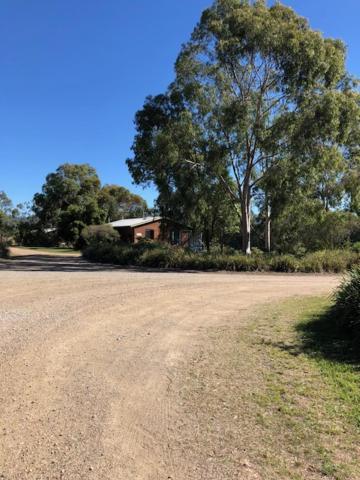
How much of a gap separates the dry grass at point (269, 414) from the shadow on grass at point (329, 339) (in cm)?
10

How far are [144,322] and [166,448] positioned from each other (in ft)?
16.5

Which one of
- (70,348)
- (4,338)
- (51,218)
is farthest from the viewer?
(51,218)

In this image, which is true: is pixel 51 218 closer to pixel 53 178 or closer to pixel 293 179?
pixel 53 178

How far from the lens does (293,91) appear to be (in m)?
22.1

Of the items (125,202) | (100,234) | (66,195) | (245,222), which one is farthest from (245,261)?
(125,202)

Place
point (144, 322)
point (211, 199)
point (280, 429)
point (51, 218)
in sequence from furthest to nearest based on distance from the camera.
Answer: point (51, 218), point (211, 199), point (144, 322), point (280, 429)

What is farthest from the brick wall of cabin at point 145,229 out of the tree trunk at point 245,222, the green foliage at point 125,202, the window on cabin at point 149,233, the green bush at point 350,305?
the green bush at point 350,305

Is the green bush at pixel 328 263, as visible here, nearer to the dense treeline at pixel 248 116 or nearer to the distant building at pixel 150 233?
the dense treeline at pixel 248 116

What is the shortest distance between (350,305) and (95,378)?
5.31 meters

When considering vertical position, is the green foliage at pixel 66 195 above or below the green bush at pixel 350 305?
above

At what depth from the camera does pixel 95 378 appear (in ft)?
17.1

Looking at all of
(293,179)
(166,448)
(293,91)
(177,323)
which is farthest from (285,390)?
(293,91)

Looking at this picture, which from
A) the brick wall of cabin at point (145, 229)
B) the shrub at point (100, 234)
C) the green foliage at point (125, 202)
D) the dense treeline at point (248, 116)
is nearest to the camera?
the dense treeline at point (248, 116)

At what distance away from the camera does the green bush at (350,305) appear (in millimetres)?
7693
